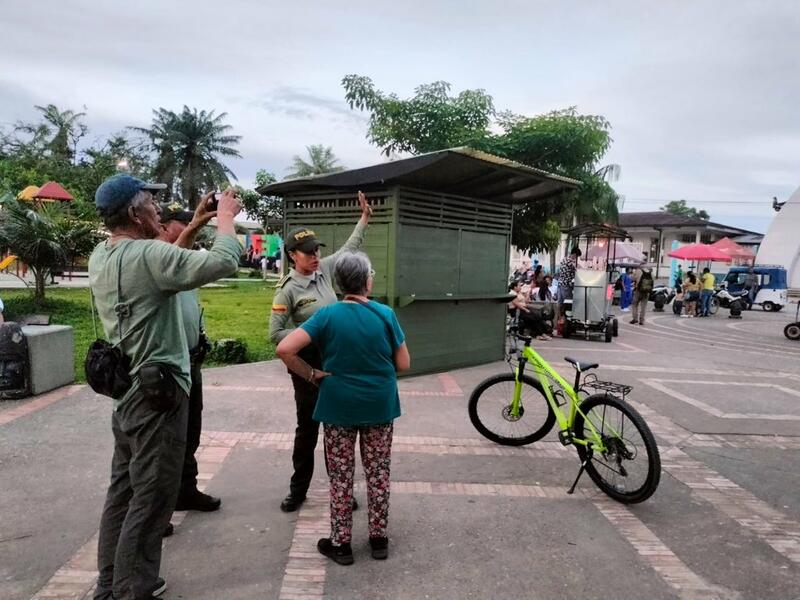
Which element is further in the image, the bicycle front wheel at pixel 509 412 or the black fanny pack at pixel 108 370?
the bicycle front wheel at pixel 509 412

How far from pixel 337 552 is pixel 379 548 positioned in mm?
225

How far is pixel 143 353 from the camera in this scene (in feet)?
7.86

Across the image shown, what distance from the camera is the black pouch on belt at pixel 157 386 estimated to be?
7.61 feet

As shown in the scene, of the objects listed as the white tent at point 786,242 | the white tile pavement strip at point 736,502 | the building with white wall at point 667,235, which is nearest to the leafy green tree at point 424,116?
the white tile pavement strip at point 736,502

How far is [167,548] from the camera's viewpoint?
3.15m

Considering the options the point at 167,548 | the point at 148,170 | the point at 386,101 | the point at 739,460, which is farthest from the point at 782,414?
the point at 148,170

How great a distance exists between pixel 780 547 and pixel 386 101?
14.1 m

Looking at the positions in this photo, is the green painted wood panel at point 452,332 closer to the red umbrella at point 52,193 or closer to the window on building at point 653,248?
the red umbrella at point 52,193

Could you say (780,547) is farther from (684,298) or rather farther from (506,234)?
(684,298)

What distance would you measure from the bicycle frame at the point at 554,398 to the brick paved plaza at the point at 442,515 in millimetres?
354

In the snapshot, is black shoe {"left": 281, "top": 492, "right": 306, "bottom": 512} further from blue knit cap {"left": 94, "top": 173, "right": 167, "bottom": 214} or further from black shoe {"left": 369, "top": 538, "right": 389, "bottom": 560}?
blue knit cap {"left": 94, "top": 173, "right": 167, "bottom": 214}

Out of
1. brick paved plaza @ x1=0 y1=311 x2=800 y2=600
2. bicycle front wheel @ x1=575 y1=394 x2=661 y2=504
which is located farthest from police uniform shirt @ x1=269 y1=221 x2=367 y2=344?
bicycle front wheel @ x1=575 y1=394 x2=661 y2=504

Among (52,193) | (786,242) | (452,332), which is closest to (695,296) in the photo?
(452,332)

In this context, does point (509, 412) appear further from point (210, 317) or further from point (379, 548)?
point (210, 317)
